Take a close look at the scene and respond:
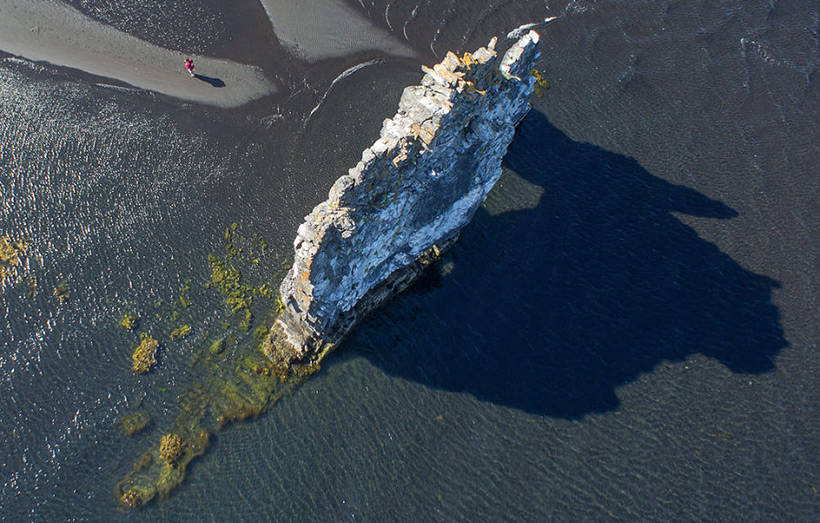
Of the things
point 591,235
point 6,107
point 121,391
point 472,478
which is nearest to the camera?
point 472,478

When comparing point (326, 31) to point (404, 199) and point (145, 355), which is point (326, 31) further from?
point (145, 355)

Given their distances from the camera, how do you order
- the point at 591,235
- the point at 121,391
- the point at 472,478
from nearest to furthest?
the point at 472,478, the point at 121,391, the point at 591,235

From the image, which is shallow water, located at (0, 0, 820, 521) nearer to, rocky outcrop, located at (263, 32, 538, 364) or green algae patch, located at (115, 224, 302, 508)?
green algae patch, located at (115, 224, 302, 508)

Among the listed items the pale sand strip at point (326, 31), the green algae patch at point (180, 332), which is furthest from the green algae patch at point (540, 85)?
the green algae patch at point (180, 332)

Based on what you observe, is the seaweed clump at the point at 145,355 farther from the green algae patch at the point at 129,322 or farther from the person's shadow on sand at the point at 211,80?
the person's shadow on sand at the point at 211,80

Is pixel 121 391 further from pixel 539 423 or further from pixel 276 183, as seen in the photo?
pixel 539 423

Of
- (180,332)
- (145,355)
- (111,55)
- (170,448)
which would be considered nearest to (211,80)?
(111,55)

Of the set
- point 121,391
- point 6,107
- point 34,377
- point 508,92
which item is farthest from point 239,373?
point 6,107
